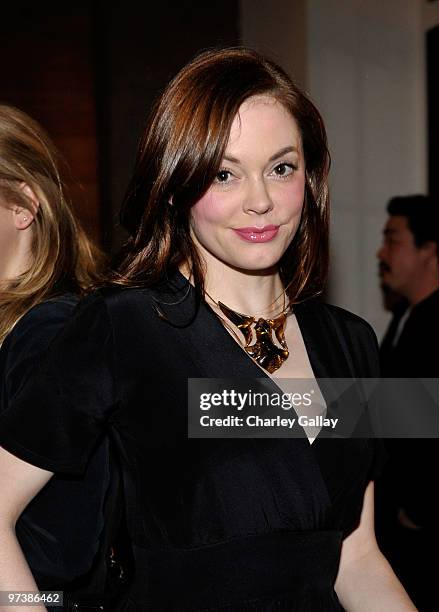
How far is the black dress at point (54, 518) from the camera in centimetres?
152

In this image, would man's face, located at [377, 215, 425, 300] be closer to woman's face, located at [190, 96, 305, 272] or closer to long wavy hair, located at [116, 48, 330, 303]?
long wavy hair, located at [116, 48, 330, 303]

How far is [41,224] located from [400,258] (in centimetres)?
183

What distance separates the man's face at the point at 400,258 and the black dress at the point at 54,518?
6.52 feet

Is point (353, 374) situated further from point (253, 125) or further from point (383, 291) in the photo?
point (383, 291)

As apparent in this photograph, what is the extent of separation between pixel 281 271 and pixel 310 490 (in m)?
0.43

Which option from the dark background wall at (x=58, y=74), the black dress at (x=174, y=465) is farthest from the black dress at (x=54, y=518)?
the dark background wall at (x=58, y=74)

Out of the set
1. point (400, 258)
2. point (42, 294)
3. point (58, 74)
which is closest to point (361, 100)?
point (400, 258)

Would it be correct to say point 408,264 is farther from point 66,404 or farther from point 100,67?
point 66,404

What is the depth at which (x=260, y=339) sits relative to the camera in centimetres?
155

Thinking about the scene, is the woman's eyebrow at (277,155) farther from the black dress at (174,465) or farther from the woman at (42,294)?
the woman at (42,294)

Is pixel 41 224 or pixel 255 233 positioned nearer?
pixel 255 233

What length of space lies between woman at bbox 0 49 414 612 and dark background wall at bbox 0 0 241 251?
7.83 ft

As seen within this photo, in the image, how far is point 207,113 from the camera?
1.39 metres

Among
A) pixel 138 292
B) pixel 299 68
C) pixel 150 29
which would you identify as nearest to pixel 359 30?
pixel 299 68
